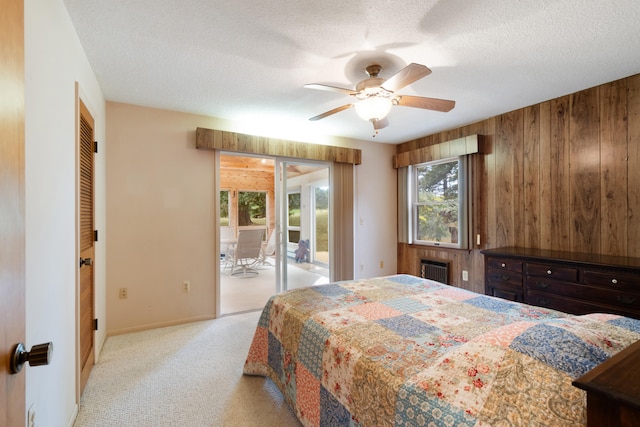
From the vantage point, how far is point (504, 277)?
2838 millimetres

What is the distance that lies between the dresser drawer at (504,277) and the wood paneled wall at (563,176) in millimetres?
616

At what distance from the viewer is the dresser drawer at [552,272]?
7.77 feet

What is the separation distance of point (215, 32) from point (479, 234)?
11.5 ft

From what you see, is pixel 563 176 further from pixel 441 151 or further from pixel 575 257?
pixel 441 151

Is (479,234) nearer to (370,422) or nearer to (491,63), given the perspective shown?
(491,63)

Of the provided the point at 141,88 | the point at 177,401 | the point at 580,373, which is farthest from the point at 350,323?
the point at 141,88

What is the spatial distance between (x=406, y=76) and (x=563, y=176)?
2234 mm

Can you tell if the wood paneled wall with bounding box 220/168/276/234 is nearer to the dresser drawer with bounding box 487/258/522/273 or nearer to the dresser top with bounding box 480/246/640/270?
the dresser drawer with bounding box 487/258/522/273

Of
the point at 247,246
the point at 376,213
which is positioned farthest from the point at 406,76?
the point at 247,246

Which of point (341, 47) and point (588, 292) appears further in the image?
point (588, 292)

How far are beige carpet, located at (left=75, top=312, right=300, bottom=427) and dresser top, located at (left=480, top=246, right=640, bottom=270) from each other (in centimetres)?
237

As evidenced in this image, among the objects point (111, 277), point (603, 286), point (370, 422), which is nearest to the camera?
point (370, 422)

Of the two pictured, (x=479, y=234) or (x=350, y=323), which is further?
(x=479, y=234)

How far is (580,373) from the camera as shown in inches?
34.3
